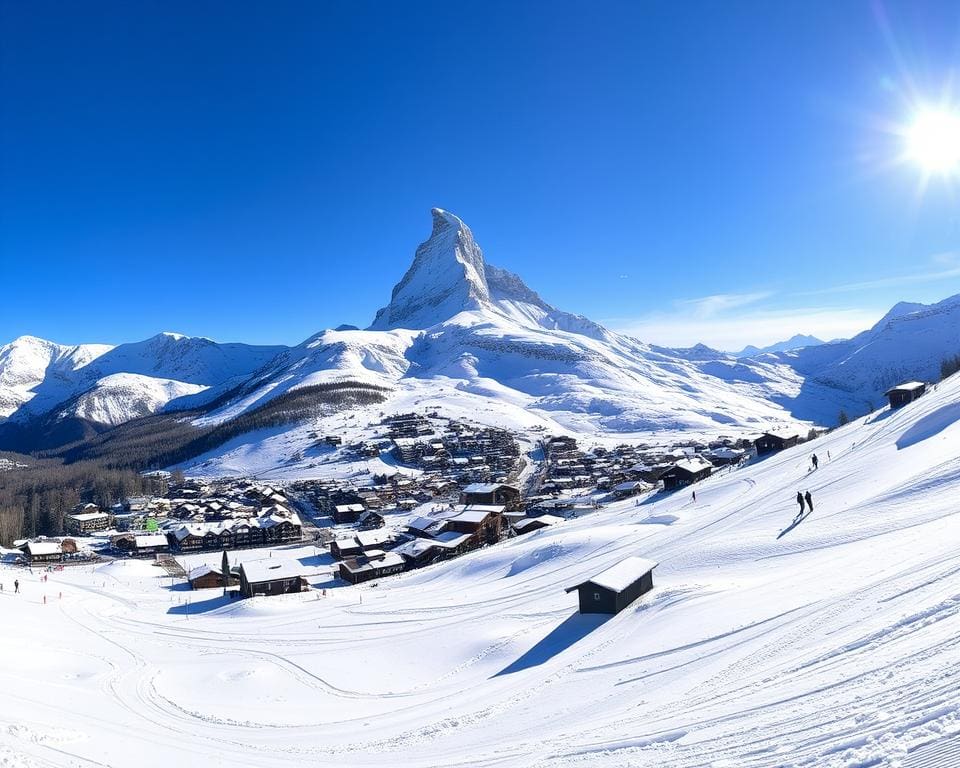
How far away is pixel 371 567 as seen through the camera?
49875mm

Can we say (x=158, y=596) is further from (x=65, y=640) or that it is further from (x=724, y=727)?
(x=724, y=727)

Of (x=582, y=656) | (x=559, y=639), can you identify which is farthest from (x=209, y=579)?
(x=582, y=656)

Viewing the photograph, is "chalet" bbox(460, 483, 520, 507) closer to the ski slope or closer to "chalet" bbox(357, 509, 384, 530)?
"chalet" bbox(357, 509, 384, 530)

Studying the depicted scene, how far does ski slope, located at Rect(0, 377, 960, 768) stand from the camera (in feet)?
33.2

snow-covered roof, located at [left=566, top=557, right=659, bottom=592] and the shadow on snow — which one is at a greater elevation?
snow-covered roof, located at [left=566, top=557, right=659, bottom=592]

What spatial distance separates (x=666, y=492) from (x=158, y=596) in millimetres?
46629

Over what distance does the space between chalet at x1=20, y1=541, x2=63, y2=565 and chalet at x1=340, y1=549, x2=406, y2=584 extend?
126 feet

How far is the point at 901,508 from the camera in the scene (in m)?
24.5

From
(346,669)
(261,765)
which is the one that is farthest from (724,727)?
(346,669)

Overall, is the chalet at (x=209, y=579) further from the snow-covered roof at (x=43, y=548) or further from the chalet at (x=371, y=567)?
the snow-covered roof at (x=43, y=548)

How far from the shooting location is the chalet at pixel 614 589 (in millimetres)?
23234

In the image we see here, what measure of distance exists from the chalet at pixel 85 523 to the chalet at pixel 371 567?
58610mm

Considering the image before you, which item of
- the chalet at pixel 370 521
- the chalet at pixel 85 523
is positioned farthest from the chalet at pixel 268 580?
the chalet at pixel 85 523

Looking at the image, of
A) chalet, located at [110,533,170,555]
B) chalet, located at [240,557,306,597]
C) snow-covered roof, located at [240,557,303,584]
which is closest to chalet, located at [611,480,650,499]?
snow-covered roof, located at [240,557,303,584]
